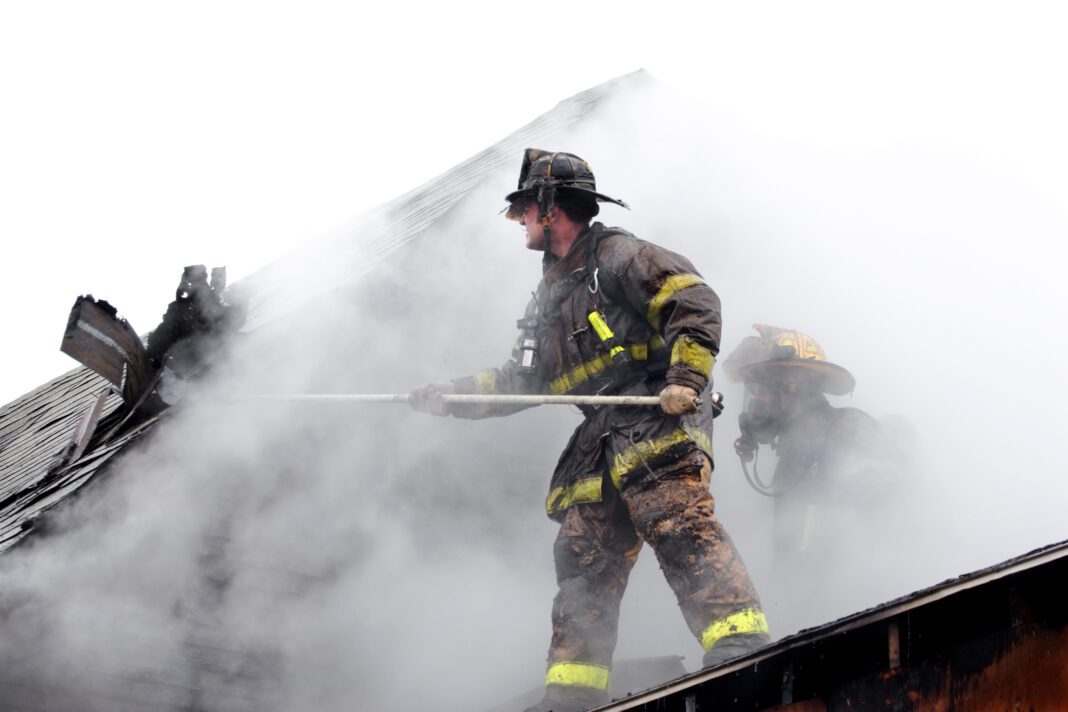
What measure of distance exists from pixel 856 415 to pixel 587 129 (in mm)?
2641

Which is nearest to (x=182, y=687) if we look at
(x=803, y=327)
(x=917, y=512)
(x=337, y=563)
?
(x=337, y=563)

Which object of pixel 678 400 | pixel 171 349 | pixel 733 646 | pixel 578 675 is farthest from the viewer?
pixel 171 349

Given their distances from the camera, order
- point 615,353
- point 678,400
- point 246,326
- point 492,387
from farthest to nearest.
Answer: point 246,326 → point 492,387 → point 615,353 → point 678,400

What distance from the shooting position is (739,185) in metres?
8.35

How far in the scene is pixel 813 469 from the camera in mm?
6793

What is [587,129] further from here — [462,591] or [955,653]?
[955,653]

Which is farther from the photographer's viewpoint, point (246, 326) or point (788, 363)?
point (788, 363)

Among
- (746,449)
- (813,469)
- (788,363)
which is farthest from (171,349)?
(813,469)

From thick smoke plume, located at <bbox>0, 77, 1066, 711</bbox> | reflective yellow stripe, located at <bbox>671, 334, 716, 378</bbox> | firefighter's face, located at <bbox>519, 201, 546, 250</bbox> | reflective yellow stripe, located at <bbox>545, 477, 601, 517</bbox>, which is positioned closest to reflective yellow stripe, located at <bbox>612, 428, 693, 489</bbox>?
reflective yellow stripe, located at <bbox>545, 477, 601, 517</bbox>

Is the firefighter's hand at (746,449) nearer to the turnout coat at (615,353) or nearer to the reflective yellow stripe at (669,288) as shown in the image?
the turnout coat at (615,353)

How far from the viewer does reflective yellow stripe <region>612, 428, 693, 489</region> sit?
4633 mm

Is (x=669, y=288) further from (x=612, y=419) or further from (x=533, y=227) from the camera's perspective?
(x=533, y=227)

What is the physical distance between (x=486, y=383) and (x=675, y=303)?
1090 millimetres

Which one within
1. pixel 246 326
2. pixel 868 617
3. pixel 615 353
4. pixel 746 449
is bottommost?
pixel 868 617
